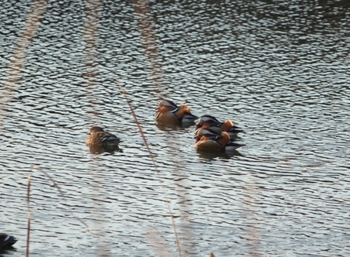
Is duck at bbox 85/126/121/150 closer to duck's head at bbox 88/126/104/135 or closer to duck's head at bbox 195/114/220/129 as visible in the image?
duck's head at bbox 88/126/104/135

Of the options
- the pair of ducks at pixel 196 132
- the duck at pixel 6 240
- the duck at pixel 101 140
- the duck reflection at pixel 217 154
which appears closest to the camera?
the duck at pixel 6 240

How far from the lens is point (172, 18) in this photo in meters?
19.5

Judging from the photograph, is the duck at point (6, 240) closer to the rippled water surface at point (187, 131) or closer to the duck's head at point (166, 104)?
the rippled water surface at point (187, 131)

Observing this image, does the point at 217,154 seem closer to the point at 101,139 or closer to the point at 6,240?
the point at 101,139

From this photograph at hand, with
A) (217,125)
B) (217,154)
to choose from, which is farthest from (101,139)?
(217,125)

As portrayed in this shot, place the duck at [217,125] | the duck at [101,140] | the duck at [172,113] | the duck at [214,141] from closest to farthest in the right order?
the duck at [101,140] → the duck at [214,141] → the duck at [217,125] → the duck at [172,113]

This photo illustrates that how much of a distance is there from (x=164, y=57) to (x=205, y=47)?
1108 mm

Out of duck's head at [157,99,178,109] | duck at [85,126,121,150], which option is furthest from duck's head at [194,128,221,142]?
duck at [85,126,121,150]

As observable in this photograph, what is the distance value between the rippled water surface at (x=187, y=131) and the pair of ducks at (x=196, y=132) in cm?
18

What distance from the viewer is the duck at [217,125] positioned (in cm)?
1261

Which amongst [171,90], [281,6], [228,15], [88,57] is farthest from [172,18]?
[88,57]

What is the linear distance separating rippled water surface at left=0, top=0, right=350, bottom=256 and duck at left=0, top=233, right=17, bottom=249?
0.50 feet

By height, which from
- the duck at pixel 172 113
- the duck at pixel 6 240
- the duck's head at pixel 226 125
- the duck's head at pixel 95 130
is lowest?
the duck at pixel 172 113

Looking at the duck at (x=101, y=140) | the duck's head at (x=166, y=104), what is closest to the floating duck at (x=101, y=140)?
the duck at (x=101, y=140)
